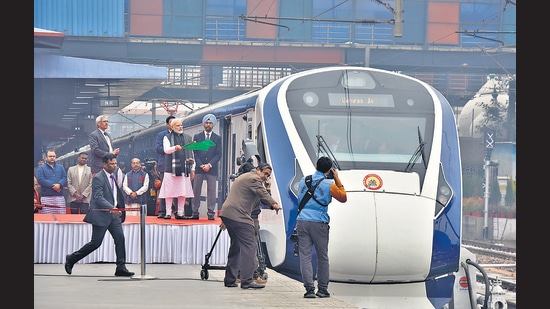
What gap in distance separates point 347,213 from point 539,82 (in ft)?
11.2

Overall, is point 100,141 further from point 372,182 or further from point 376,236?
point 376,236

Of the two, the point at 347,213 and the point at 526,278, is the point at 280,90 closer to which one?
the point at 347,213

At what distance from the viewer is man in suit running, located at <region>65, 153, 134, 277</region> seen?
13.9 metres

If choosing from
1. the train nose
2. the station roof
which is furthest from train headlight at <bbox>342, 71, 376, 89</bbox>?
the station roof

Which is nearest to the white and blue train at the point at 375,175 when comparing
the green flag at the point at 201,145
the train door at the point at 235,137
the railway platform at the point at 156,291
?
the train door at the point at 235,137

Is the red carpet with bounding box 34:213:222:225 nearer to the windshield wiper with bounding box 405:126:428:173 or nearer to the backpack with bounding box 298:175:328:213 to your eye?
the windshield wiper with bounding box 405:126:428:173

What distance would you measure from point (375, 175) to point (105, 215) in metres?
3.44

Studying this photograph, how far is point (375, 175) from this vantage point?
13258 mm

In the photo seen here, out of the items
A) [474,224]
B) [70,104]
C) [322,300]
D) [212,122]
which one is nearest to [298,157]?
[322,300]

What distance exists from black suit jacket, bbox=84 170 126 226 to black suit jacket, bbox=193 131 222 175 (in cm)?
352

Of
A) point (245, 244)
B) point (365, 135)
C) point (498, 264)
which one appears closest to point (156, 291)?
point (245, 244)

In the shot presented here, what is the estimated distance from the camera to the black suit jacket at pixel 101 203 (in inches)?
546

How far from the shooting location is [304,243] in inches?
483

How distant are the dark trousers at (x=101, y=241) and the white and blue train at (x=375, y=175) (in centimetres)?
188
